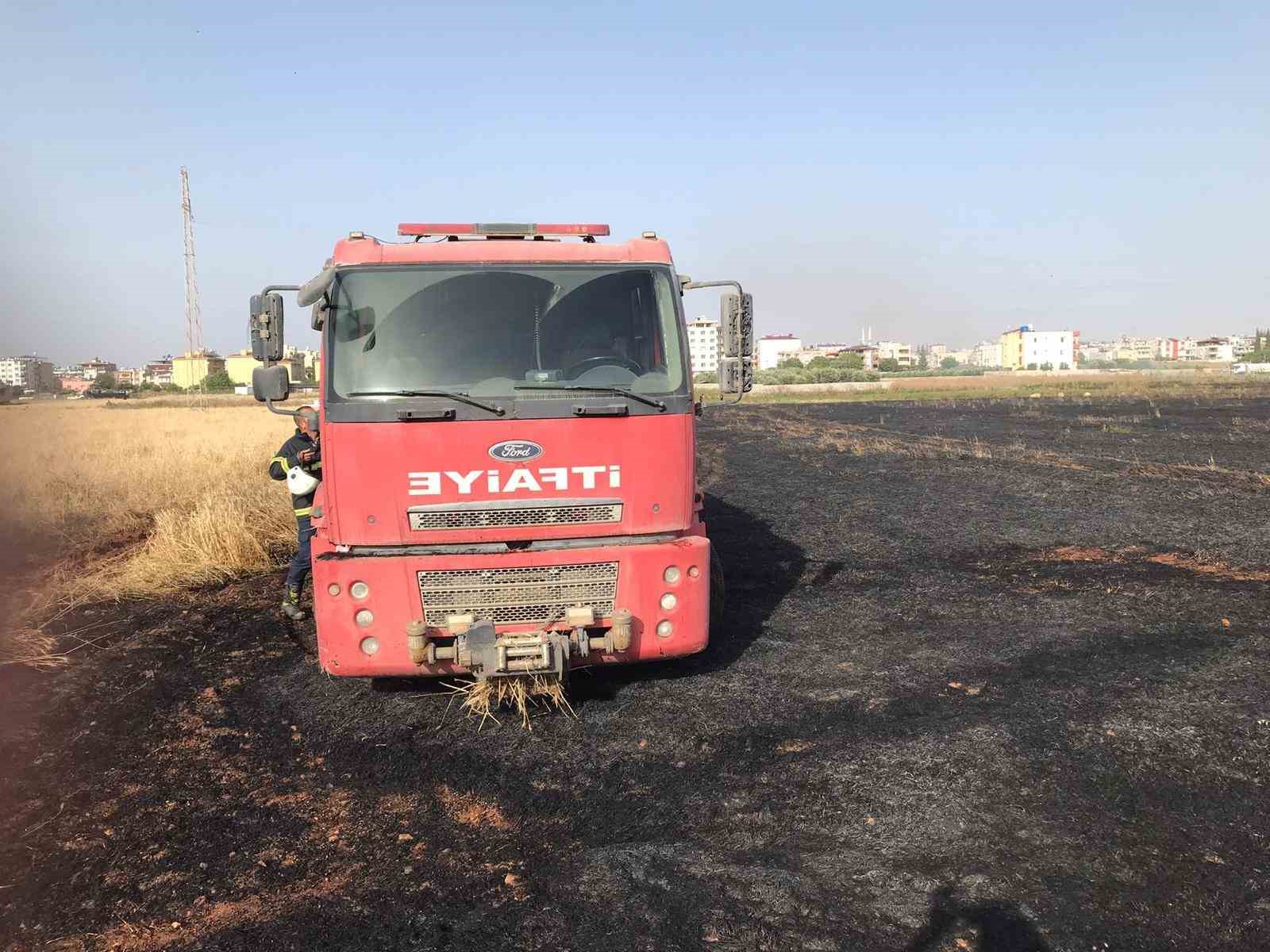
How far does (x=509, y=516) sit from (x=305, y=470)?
9.53 feet

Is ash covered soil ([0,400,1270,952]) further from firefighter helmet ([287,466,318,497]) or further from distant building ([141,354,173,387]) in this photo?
distant building ([141,354,173,387])

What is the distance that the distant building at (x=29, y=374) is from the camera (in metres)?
3.86

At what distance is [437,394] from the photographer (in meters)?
4.93

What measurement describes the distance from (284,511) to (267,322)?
6.28 meters

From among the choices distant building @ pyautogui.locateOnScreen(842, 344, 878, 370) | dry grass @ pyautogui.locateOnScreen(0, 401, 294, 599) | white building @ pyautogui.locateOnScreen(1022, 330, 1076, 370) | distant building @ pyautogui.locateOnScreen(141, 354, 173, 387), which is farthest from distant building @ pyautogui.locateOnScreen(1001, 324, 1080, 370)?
dry grass @ pyautogui.locateOnScreen(0, 401, 294, 599)

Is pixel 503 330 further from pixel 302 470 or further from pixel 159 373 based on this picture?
pixel 159 373

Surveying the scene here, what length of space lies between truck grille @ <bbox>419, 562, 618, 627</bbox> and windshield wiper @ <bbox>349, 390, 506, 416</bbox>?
0.91 metres

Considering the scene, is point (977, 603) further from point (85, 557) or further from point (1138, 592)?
point (85, 557)

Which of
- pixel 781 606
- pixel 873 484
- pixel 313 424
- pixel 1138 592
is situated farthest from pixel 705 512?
pixel 313 424

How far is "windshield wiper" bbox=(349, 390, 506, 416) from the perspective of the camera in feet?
16.1

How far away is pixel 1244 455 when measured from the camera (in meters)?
17.9

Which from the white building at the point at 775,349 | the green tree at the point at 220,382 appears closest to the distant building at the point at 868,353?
the white building at the point at 775,349

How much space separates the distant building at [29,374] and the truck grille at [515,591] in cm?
208

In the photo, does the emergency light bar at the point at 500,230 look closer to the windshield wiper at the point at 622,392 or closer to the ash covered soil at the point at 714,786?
the windshield wiper at the point at 622,392
